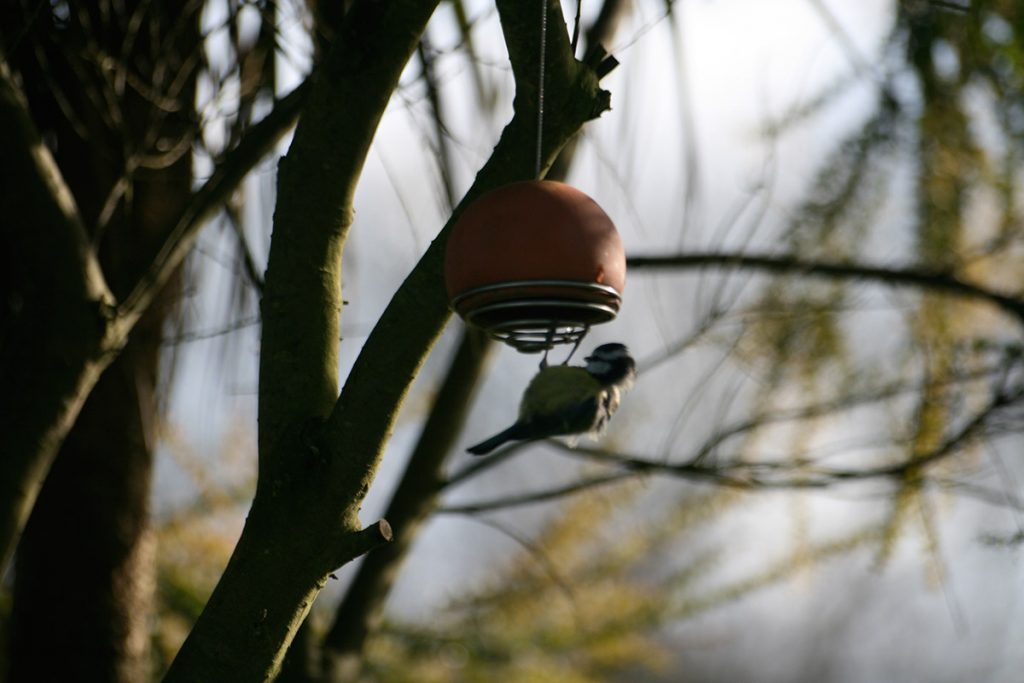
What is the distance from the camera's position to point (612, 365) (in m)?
1.23

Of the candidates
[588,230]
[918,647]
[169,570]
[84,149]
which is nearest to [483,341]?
[84,149]

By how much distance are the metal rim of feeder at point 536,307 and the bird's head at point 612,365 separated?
8 cm

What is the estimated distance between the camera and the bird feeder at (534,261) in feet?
3.38

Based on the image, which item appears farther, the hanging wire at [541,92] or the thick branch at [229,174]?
the thick branch at [229,174]

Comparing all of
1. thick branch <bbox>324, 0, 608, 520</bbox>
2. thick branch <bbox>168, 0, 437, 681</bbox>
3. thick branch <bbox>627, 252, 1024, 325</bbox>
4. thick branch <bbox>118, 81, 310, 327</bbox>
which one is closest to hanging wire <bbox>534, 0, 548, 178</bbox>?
thick branch <bbox>324, 0, 608, 520</bbox>

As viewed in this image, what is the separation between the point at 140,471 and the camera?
2.15m

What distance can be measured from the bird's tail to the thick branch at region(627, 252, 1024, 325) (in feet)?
3.16

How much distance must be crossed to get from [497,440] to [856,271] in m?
1.25

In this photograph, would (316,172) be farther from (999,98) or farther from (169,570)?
(169,570)

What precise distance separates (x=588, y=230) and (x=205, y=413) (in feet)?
4.44

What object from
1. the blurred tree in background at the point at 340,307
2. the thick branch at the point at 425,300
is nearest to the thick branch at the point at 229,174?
the blurred tree in background at the point at 340,307

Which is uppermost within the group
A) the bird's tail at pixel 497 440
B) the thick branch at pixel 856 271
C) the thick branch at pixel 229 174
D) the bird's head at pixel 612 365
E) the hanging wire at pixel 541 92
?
the thick branch at pixel 856 271

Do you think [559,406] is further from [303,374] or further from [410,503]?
[410,503]

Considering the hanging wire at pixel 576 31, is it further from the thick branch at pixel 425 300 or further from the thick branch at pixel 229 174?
the thick branch at pixel 229 174
